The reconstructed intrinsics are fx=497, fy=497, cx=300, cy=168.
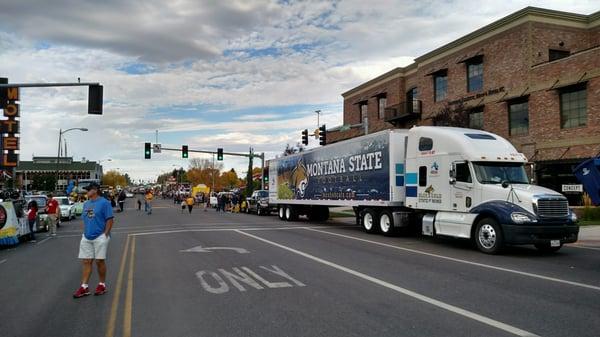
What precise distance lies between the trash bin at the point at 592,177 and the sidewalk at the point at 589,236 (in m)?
3.35

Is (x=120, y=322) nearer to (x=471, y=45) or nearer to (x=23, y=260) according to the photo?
(x=23, y=260)

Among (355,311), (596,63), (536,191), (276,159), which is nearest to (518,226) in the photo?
(536,191)

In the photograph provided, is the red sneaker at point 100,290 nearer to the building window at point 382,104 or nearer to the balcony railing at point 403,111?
the balcony railing at point 403,111

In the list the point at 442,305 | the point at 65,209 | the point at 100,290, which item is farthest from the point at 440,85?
the point at 100,290

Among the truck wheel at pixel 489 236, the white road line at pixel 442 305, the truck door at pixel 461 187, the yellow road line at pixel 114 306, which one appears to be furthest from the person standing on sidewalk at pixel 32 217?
the truck wheel at pixel 489 236

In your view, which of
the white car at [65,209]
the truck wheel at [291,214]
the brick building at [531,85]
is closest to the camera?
the brick building at [531,85]

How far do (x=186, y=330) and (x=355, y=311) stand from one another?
7.34 feet

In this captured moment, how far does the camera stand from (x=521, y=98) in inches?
1080

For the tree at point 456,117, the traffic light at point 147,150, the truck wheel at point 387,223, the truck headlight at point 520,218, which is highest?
the tree at point 456,117

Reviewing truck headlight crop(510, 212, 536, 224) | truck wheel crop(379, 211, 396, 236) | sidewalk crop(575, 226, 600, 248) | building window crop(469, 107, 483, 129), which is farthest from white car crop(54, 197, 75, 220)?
sidewalk crop(575, 226, 600, 248)

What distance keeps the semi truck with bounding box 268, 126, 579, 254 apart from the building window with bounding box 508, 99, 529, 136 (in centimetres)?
1210

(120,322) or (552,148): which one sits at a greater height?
(552,148)

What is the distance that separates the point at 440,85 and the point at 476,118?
5.07m

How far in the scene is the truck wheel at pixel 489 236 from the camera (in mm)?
12436
